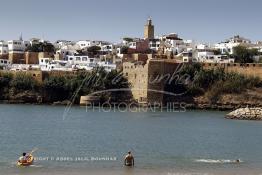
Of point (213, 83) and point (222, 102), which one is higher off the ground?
point (213, 83)

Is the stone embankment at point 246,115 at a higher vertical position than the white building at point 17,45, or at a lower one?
lower

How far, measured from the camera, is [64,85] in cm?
5588

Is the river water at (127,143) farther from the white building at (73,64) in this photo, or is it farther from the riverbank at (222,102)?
the white building at (73,64)

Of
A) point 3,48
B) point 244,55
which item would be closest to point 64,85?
point 244,55

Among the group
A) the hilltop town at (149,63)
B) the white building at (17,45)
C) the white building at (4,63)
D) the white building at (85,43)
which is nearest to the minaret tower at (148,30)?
the hilltop town at (149,63)

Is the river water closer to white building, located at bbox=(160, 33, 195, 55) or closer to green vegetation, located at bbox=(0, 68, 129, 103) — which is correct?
green vegetation, located at bbox=(0, 68, 129, 103)

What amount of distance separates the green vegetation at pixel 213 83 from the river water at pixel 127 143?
1002 cm

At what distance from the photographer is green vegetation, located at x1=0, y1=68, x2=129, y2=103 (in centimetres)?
5538

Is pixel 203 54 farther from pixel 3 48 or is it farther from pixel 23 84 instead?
pixel 3 48

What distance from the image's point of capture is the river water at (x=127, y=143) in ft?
70.8

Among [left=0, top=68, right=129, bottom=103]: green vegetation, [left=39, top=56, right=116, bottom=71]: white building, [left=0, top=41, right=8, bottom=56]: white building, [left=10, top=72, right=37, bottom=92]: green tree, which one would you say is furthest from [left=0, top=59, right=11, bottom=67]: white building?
[left=10, top=72, right=37, bottom=92]: green tree

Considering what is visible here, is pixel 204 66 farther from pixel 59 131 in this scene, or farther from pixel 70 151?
pixel 70 151

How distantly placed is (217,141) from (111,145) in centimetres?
581

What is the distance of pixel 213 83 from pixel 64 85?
42.9ft
